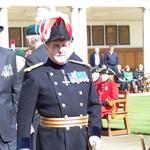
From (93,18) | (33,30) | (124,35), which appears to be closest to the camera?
(33,30)

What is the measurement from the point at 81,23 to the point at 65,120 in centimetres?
2770

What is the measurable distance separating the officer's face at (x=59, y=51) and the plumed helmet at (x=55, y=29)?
0.04m

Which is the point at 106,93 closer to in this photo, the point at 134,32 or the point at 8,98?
the point at 8,98

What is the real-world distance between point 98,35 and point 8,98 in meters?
34.9

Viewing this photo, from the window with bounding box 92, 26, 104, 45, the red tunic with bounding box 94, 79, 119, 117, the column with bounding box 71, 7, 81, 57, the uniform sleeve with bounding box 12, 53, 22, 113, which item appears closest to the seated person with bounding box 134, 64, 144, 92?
the column with bounding box 71, 7, 81, 57

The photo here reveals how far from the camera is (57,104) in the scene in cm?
457

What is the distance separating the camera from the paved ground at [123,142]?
10.0 m

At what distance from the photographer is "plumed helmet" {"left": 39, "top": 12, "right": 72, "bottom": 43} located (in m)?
4.54

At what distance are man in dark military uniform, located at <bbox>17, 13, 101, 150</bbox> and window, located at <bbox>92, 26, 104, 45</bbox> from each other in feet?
116

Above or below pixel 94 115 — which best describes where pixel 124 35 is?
above

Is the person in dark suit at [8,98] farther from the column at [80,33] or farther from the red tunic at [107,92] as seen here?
the column at [80,33]

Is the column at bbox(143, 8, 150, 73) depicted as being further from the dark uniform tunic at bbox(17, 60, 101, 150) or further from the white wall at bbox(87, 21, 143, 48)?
the dark uniform tunic at bbox(17, 60, 101, 150)

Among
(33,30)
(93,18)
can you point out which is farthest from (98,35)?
(33,30)
